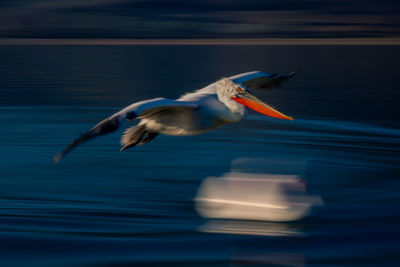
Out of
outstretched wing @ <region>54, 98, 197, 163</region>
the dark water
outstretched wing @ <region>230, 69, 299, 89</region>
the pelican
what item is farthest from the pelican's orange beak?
the dark water

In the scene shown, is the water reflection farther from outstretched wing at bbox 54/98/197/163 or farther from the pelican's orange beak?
outstretched wing at bbox 54/98/197/163

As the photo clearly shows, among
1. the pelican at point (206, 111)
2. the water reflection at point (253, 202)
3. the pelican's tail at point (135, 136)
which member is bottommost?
the water reflection at point (253, 202)

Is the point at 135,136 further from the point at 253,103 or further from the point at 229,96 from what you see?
the point at 253,103

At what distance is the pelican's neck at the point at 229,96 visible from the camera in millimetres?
7312

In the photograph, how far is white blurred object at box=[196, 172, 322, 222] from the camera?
7035mm

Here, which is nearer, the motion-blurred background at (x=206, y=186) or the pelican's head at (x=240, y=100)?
the motion-blurred background at (x=206, y=186)

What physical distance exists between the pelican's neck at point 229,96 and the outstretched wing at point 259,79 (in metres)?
0.41

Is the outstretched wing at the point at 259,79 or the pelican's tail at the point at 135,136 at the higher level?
the outstretched wing at the point at 259,79

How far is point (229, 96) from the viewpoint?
738cm

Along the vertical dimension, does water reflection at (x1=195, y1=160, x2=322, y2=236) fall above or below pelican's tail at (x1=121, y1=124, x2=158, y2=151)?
below

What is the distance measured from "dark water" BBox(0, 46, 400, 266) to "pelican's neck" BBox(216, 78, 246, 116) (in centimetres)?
102

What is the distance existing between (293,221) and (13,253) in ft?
8.26

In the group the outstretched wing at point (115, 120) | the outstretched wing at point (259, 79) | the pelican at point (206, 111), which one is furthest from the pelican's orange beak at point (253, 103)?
the outstretched wing at point (115, 120)

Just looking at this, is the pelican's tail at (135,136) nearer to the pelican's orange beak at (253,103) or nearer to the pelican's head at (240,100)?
the pelican's head at (240,100)
